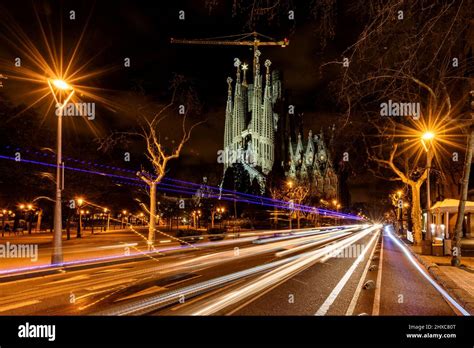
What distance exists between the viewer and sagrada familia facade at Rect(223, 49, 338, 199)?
141m

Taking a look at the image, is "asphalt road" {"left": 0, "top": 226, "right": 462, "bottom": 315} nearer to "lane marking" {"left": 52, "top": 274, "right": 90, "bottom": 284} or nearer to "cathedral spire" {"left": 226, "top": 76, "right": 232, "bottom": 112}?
"lane marking" {"left": 52, "top": 274, "right": 90, "bottom": 284}

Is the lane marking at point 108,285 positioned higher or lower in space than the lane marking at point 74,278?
higher

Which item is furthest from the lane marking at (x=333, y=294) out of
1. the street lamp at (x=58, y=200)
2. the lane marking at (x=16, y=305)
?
the street lamp at (x=58, y=200)

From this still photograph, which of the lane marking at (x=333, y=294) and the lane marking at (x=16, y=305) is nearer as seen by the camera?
the lane marking at (x=333, y=294)

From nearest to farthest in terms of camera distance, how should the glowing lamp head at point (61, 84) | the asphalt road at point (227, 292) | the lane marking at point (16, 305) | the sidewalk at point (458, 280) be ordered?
1. the asphalt road at point (227, 292)
2. the lane marking at point (16, 305)
3. the sidewalk at point (458, 280)
4. the glowing lamp head at point (61, 84)

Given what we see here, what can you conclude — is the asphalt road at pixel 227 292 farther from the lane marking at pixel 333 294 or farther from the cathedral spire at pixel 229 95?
the cathedral spire at pixel 229 95

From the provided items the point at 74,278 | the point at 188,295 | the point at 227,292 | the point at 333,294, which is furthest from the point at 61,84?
the point at 333,294

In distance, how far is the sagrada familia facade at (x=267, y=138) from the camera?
141 meters

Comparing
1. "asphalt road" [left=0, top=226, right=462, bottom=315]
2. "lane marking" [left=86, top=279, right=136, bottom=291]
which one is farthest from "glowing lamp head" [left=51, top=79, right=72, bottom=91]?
"lane marking" [left=86, top=279, right=136, bottom=291]

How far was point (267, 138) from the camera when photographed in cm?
14188

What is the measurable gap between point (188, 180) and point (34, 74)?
51174 mm

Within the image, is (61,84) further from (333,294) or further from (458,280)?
(458,280)

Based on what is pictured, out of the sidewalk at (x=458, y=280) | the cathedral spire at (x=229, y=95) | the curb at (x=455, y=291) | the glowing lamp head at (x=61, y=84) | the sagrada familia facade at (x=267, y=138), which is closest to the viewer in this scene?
the curb at (x=455, y=291)
